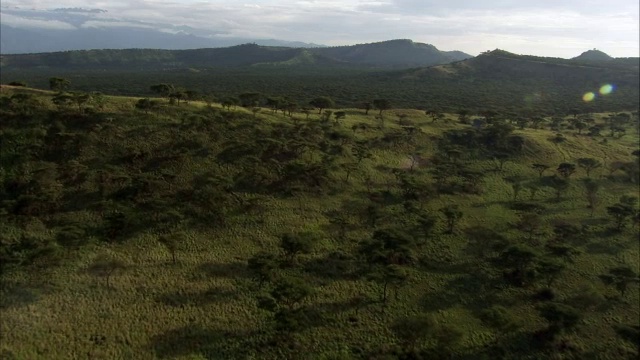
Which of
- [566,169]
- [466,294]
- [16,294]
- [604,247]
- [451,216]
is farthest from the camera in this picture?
[566,169]

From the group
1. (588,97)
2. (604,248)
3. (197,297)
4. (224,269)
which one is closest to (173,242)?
(224,269)

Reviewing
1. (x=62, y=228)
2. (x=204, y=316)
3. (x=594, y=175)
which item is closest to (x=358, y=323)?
(x=204, y=316)

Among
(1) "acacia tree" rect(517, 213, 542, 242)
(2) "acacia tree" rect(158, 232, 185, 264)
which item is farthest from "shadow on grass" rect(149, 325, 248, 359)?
(1) "acacia tree" rect(517, 213, 542, 242)

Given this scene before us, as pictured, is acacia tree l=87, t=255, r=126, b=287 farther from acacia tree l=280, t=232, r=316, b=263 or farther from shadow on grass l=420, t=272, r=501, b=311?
shadow on grass l=420, t=272, r=501, b=311

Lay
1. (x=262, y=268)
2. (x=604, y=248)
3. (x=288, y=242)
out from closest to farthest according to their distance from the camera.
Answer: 1. (x=262, y=268)
2. (x=288, y=242)
3. (x=604, y=248)

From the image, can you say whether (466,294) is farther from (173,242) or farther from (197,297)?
(173,242)

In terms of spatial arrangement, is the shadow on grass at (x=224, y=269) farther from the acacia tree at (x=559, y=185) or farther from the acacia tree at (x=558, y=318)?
the acacia tree at (x=559, y=185)
